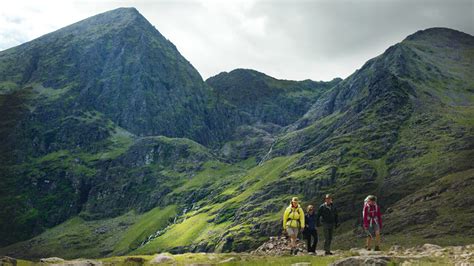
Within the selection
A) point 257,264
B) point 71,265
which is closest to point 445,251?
point 257,264

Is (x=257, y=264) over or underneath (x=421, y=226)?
over

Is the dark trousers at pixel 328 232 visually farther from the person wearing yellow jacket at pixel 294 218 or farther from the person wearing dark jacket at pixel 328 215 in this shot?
the person wearing yellow jacket at pixel 294 218

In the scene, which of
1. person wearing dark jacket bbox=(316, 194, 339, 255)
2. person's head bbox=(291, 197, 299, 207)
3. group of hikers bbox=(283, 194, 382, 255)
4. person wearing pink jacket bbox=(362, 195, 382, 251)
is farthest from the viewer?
person wearing dark jacket bbox=(316, 194, 339, 255)

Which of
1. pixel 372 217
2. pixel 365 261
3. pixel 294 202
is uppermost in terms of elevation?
pixel 294 202

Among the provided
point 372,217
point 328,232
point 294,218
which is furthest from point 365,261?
point 328,232

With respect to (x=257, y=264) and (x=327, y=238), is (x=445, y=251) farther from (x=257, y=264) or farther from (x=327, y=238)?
(x=257, y=264)

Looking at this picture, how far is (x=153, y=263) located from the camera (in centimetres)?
3612

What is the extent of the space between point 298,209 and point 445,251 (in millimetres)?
10488

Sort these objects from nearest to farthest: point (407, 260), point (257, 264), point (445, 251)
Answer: point (407, 260), point (257, 264), point (445, 251)

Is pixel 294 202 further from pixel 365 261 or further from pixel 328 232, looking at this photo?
pixel 365 261

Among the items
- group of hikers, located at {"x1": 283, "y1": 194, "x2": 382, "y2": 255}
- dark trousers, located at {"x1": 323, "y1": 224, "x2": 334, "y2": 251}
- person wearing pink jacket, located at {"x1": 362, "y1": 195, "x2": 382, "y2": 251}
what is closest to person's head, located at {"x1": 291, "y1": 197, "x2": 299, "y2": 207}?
group of hikers, located at {"x1": 283, "y1": 194, "x2": 382, "y2": 255}

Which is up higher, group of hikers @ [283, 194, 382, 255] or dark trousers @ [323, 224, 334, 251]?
group of hikers @ [283, 194, 382, 255]

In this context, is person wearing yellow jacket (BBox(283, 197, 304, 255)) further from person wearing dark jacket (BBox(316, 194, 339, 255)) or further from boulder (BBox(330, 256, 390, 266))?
boulder (BBox(330, 256, 390, 266))

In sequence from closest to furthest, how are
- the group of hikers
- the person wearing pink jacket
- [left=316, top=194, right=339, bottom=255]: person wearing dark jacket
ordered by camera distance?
the person wearing pink jacket
the group of hikers
[left=316, top=194, right=339, bottom=255]: person wearing dark jacket
